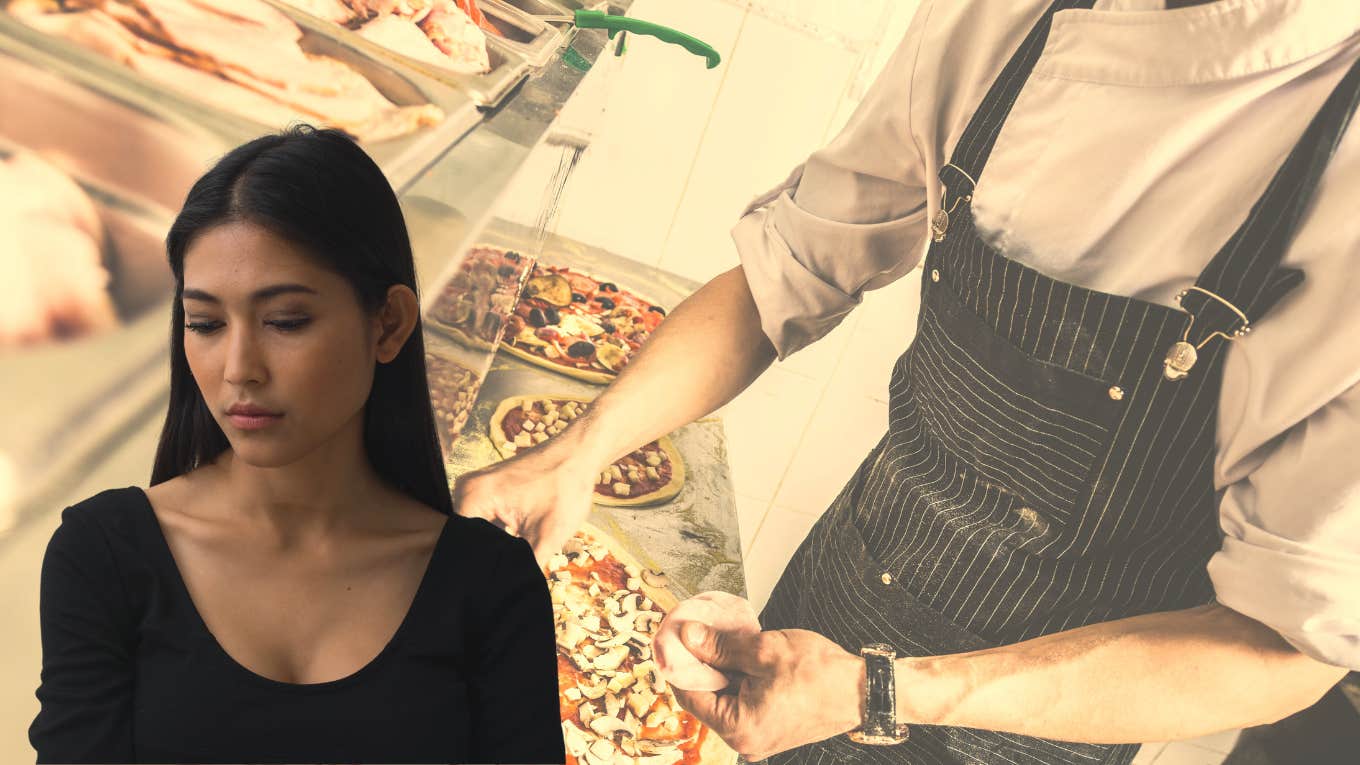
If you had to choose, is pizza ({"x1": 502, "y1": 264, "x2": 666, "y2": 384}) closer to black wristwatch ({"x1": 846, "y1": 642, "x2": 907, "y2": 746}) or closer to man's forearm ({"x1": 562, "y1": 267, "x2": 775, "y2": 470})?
man's forearm ({"x1": 562, "y1": 267, "x2": 775, "y2": 470})

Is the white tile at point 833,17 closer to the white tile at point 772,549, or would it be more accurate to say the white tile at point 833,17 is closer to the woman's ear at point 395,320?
the white tile at point 772,549

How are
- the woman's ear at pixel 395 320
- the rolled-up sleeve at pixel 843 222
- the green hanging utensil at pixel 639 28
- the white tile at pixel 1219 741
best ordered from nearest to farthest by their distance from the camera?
the woman's ear at pixel 395 320, the white tile at pixel 1219 741, the rolled-up sleeve at pixel 843 222, the green hanging utensil at pixel 639 28

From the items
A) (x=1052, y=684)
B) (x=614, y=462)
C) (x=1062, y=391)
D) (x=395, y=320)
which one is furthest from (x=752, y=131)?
(x=395, y=320)

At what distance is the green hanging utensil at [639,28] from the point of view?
1.85 m

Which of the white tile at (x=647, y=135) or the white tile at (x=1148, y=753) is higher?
the white tile at (x=647, y=135)

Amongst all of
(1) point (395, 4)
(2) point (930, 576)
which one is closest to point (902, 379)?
(2) point (930, 576)

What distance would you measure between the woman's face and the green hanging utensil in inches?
50.5

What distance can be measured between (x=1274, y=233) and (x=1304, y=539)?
0.41 meters

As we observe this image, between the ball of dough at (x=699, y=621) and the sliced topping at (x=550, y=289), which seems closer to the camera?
the ball of dough at (x=699, y=621)

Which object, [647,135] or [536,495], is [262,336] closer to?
[536,495]

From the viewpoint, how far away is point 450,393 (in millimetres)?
1607

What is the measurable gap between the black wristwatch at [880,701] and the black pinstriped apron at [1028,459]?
3 centimetres

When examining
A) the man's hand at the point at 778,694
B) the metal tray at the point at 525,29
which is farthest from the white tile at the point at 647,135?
the man's hand at the point at 778,694

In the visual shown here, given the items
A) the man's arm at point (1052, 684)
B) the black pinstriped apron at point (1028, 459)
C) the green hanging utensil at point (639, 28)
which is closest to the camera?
the black pinstriped apron at point (1028, 459)
